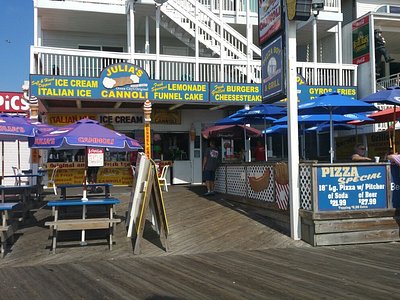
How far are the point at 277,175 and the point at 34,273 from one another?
5198 mm

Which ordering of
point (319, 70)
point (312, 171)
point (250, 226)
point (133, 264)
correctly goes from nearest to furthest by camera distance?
1. point (133, 264)
2. point (312, 171)
3. point (250, 226)
4. point (319, 70)

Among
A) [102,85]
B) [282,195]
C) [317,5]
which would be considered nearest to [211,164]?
[282,195]

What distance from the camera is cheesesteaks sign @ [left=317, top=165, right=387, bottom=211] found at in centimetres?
817

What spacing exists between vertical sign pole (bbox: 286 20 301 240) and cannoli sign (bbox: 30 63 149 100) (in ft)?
22.1

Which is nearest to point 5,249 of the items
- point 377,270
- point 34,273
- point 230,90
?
point 34,273

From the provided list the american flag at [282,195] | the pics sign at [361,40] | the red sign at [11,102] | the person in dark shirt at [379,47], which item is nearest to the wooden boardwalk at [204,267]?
the american flag at [282,195]

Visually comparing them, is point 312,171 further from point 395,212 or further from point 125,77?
point 125,77

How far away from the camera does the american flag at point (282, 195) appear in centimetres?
897

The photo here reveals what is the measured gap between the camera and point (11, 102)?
73.4 feet

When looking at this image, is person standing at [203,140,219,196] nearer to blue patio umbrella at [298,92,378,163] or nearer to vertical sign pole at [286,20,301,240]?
blue patio umbrella at [298,92,378,163]

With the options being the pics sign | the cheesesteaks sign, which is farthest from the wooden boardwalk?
the pics sign

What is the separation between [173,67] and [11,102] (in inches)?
437

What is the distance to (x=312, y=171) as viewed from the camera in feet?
26.7

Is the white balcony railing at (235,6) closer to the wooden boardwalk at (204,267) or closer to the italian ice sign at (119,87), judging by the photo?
the italian ice sign at (119,87)
